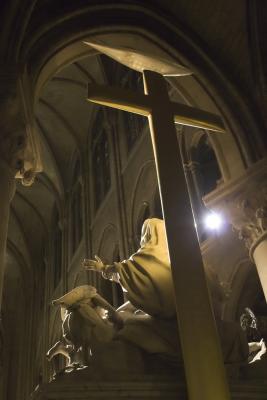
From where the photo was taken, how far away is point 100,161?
41.8 feet

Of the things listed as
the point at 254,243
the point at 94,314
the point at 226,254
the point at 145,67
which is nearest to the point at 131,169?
the point at 226,254

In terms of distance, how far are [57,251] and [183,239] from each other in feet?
42.6

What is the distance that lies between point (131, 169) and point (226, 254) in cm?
364

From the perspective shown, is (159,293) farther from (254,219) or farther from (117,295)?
(117,295)

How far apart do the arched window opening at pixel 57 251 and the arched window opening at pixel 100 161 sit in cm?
284

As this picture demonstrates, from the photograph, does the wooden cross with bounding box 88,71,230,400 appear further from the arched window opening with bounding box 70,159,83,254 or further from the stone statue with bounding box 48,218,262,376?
the arched window opening with bounding box 70,159,83,254

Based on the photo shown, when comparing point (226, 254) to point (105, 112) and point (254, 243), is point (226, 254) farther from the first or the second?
point (105, 112)

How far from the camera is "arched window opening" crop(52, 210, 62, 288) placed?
14.7 m

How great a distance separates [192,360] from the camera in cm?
241

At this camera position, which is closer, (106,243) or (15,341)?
(106,243)

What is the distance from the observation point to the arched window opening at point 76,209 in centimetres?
1355

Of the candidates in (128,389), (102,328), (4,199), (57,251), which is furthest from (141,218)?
(128,389)

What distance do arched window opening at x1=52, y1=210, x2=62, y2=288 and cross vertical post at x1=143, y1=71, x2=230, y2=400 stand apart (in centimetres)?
1174

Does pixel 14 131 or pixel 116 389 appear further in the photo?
pixel 14 131
